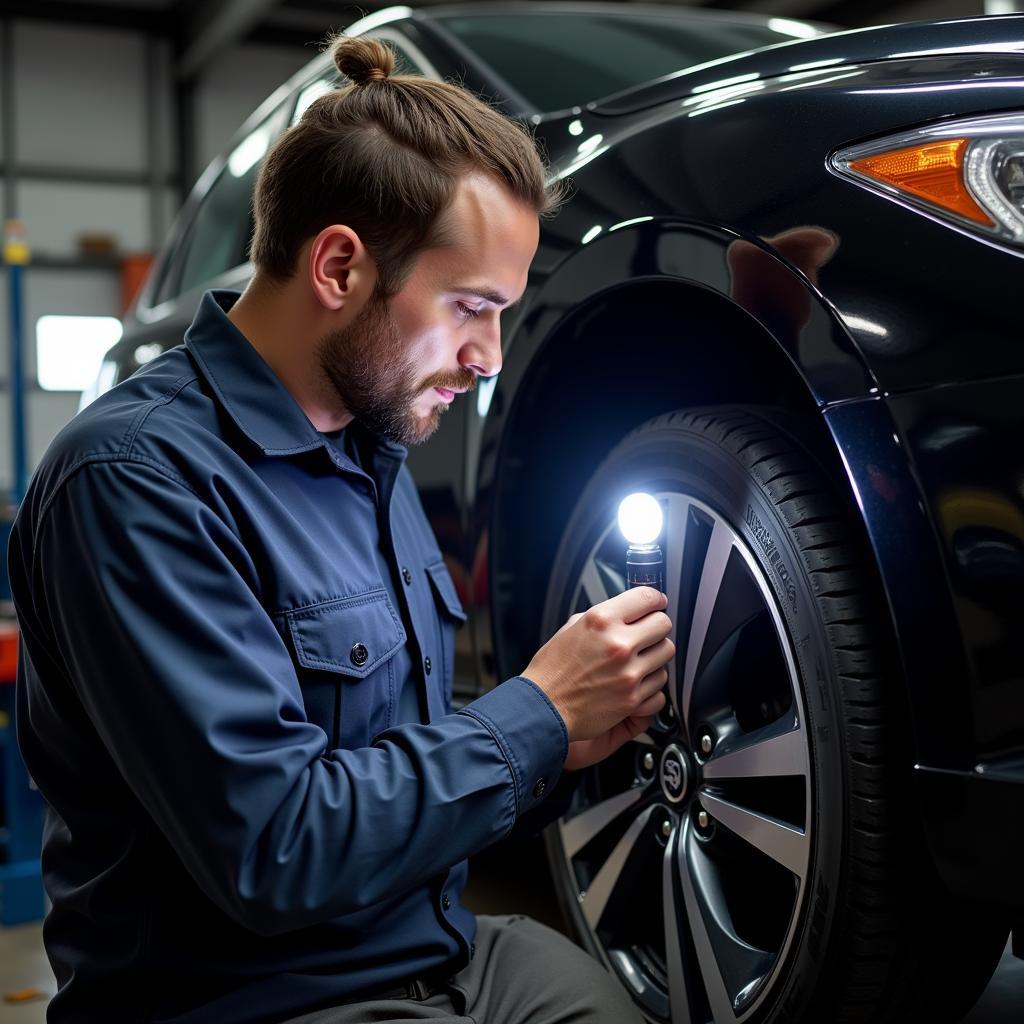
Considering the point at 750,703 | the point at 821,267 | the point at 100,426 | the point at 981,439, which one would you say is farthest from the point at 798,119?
the point at 100,426

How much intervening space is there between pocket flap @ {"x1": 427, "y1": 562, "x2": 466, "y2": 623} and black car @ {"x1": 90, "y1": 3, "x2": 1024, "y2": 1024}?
167 mm

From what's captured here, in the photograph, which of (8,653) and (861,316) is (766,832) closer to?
(861,316)

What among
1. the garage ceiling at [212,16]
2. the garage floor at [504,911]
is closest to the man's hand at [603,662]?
the garage floor at [504,911]

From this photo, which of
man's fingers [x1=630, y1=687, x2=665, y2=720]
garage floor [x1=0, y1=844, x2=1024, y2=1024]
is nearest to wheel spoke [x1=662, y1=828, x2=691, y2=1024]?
man's fingers [x1=630, y1=687, x2=665, y2=720]

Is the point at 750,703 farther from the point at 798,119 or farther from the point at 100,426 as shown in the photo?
the point at 100,426

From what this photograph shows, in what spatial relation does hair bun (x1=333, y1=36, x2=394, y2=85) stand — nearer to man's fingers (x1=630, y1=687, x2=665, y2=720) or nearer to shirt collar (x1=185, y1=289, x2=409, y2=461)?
shirt collar (x1=185, y1=289, x2=409, y2=461)

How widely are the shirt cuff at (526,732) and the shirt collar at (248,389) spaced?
0.93ft

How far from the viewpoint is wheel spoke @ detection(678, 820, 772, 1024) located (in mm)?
1289

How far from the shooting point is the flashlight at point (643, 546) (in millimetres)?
1205

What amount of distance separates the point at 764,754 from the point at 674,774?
16 cm

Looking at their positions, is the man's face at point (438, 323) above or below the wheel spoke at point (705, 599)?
above

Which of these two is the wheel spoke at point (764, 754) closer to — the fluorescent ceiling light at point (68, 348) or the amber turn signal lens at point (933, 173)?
the amber turn signal lens at point (933, 173)

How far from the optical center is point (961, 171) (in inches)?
42.1

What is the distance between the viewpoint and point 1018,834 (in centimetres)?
102
